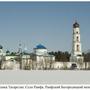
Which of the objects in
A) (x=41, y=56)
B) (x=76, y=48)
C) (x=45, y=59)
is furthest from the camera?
(x=41, y=56)

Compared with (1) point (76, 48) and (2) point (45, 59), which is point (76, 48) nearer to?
(1) point (76, 48)

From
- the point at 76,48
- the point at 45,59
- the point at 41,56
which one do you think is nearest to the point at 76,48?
the point at 76,48

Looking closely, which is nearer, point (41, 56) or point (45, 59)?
point (45, 59)

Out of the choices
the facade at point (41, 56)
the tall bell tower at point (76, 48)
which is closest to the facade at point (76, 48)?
the tall bell tower at point (76, 48)

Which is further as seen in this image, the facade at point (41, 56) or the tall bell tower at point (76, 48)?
the facade at point (41, 56)

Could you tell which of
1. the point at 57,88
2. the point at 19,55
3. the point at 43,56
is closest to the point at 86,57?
the point at 43,56

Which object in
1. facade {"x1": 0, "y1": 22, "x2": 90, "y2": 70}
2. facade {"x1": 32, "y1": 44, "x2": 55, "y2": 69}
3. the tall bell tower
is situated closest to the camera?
facade {"x1": 0, "y1": 22, "x2": 90, "y2": 70}

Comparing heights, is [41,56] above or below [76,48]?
below

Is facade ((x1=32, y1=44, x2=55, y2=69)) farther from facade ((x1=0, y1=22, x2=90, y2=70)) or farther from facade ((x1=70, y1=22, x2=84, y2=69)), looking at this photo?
facade ((x1=70, y1=22, x2=84, y2=69))

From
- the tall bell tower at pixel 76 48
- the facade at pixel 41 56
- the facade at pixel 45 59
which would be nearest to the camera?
the facade at pixel 45 59

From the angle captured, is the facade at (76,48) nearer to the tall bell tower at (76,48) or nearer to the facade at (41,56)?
the tall bell tower at (76,48)

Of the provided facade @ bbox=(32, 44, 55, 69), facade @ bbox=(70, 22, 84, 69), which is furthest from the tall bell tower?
facade @ bbox=(32, 44, 55, 69)

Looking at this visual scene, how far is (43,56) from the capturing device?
45.1m

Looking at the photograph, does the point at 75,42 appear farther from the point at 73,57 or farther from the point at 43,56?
the point at 43,56
